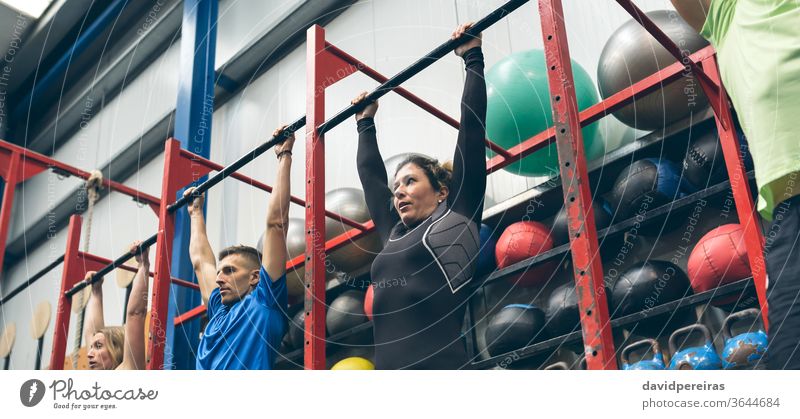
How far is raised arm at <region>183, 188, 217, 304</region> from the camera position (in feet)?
11.4

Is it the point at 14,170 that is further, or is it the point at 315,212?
the point at 14,170

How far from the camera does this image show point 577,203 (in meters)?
1.77

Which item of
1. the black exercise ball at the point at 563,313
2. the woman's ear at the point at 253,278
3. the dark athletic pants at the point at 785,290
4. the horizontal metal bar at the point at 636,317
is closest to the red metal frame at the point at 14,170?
the woman's ear at the point at 253,278

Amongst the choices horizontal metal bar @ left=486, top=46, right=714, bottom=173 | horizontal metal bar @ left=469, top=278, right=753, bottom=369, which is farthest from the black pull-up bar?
horizontal metal bar @ left=469, top=278, right=753, bottom=369

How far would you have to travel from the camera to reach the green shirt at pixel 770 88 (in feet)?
4.56

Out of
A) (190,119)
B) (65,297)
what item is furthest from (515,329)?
(190,119)

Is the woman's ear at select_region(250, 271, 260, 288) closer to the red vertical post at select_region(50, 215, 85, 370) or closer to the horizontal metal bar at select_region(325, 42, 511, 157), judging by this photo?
the horizontal metal bar at select_region(325, 42, 511, 157)

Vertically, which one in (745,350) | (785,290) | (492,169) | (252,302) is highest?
(492,169)

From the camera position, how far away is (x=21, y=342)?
9.27 metres

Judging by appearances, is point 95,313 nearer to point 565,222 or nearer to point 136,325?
point 136,325

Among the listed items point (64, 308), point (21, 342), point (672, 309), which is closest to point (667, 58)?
point (672, 309)

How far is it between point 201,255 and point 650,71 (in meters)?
2.22
